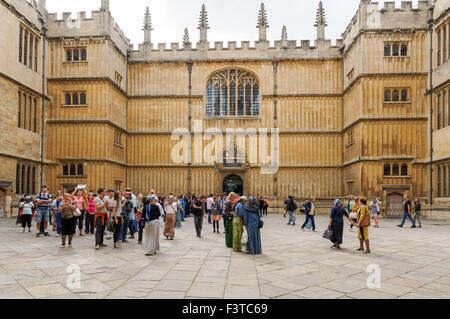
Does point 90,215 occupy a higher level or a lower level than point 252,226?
lower

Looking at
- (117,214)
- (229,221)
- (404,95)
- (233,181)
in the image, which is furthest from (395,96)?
(117,214)

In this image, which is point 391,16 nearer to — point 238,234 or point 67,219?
point 238,234

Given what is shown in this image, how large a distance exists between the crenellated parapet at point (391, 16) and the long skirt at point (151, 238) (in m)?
20.1

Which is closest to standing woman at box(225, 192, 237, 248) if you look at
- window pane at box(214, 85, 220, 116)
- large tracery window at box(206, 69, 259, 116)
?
large tracery window at box(206, 69, 259, 116)

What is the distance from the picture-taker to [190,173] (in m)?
28.8

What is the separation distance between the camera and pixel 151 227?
997 centimetres

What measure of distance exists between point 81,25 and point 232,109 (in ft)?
39.7

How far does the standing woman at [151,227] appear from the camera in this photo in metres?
9.79

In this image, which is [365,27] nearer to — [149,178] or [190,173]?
[190,173]

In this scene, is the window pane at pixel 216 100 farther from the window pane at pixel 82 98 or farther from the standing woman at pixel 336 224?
the standing woman at pixel 336 224

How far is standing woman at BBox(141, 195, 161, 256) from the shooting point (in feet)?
32.1

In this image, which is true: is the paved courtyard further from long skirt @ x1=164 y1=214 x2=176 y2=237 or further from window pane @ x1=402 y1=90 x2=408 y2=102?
window pane @ x1=402 y1=90 x2=408 y2=102

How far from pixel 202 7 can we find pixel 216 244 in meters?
22.4
